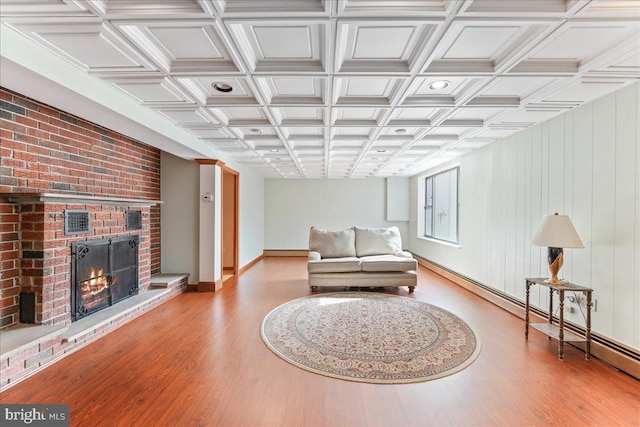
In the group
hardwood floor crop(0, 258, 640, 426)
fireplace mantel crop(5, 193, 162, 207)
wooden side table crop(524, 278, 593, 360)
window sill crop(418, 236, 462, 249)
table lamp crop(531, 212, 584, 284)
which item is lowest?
hardwood floor crop(0, 258, 640, 426)

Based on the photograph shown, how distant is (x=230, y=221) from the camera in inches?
233

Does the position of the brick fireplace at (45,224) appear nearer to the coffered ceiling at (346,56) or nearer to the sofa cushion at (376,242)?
the coffered ceiling at (346,56)

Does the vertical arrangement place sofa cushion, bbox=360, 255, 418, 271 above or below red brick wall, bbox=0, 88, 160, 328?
below

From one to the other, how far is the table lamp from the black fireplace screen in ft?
14.4

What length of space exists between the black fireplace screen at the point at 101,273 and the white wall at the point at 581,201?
15.9 feet

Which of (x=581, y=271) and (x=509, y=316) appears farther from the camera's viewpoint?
(x=509, y=316)

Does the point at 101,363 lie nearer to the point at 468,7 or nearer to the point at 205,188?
the point at 205,188

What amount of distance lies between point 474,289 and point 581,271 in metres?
1.90

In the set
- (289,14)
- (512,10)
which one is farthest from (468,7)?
(289,14)

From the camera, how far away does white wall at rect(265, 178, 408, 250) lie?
27.2ft

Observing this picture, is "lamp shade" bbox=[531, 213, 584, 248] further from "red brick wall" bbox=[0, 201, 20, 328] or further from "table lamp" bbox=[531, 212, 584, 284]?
"red brick wall" bbox=[0, 201, 20, 328]

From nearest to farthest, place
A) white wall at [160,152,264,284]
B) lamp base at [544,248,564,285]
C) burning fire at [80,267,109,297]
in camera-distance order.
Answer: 1. lamp base at [544,248,564,285]
2. burning fire at [80,267,109,297]
3. white wall at [160,152,264,284]

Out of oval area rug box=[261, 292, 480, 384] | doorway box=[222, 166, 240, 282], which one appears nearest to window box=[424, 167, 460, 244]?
oval area rug box=[261, 292, 480, 384]

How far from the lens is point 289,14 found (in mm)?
1523
